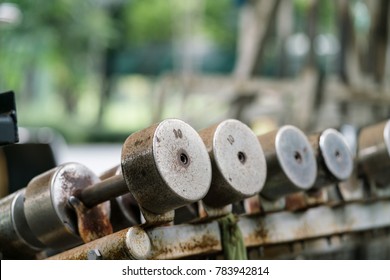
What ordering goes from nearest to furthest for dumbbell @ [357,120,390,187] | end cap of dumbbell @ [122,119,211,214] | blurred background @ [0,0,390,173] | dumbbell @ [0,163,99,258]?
1. end cap of dumbbell @ [122,119,211,214]
2. dumbbell @ [0,163,99,258]
3. dumbbell @ [357,120,390,187]
4. blurred background @ [0,0,390,173]

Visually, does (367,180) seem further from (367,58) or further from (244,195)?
(367,58)

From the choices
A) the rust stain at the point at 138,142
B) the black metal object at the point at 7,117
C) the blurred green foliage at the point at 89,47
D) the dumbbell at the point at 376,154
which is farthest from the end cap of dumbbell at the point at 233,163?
the blurred green foliage at the point at 89,47

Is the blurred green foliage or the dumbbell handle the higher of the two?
the blurred green foliage

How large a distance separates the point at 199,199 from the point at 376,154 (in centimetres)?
54

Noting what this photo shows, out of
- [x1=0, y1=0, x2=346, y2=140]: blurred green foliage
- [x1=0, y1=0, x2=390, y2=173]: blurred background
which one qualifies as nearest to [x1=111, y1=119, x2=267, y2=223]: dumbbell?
[x1=0, y1=0, x2=390, y2=173]: blurred background

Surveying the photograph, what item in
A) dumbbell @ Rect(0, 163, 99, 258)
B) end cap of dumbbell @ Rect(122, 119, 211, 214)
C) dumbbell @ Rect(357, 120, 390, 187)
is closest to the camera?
end cap of dumbbell @ Rect(122, 119, 211, 214)

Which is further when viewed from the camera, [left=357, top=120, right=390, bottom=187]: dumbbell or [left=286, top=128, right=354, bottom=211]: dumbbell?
[left=357, top=120, right=390, bottom=187]: dumbbell

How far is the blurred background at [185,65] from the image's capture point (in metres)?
4.51

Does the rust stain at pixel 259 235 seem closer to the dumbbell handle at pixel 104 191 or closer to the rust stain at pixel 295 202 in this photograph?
the rust stain at pixel 295 202

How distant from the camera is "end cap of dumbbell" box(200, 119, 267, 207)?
89 centimetres

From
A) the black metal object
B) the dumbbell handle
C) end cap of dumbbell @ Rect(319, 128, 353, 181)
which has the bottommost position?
the dumbbell handle

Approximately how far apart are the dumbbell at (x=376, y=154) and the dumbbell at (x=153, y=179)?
51cm

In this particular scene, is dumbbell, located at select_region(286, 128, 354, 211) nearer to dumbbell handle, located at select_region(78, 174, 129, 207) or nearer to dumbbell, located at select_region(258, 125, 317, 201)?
dumbbell, located at select_region(258, 125, 317, 201)

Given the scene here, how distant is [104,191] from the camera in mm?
895
